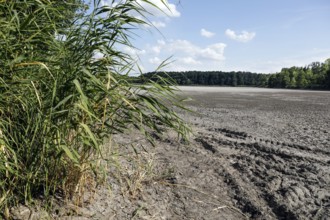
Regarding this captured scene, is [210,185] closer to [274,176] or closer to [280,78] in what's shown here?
[274,176]

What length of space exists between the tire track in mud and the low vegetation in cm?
137

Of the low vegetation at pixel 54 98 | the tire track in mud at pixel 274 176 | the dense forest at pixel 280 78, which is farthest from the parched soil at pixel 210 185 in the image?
the dense forest at pixel 280 78

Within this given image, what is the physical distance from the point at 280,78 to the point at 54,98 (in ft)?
308

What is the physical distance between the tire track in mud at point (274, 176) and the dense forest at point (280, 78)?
163 feet

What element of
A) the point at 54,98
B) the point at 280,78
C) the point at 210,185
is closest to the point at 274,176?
the point at 210,185

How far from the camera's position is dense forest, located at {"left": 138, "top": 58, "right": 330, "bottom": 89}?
2872 inches

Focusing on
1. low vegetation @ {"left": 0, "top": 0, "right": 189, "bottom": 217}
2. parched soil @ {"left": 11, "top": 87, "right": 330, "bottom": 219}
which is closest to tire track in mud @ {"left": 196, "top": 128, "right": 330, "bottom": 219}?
parched soil @ {"left": 11, "top": 87, "right": 330, "bottom": 219}

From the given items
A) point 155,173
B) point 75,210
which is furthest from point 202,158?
point 75,210

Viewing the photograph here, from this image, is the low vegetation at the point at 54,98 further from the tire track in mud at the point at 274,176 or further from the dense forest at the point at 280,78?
the dense forest at the point at 280,78

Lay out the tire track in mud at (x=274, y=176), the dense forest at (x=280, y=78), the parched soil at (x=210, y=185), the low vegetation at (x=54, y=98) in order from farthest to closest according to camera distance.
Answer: the dense forest at (x=280, y=78) < the tire track in mud at (x=274, y=176) < the parched soil at (x=210, y=185) < the low vegetation at (x=54, y=98)

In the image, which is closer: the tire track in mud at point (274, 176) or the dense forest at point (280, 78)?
the tire track in mud at point (274, 176)

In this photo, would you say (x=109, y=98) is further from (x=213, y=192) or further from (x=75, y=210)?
(x=213, y=192)

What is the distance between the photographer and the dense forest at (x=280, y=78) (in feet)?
239

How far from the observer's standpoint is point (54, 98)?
83.3 inches
